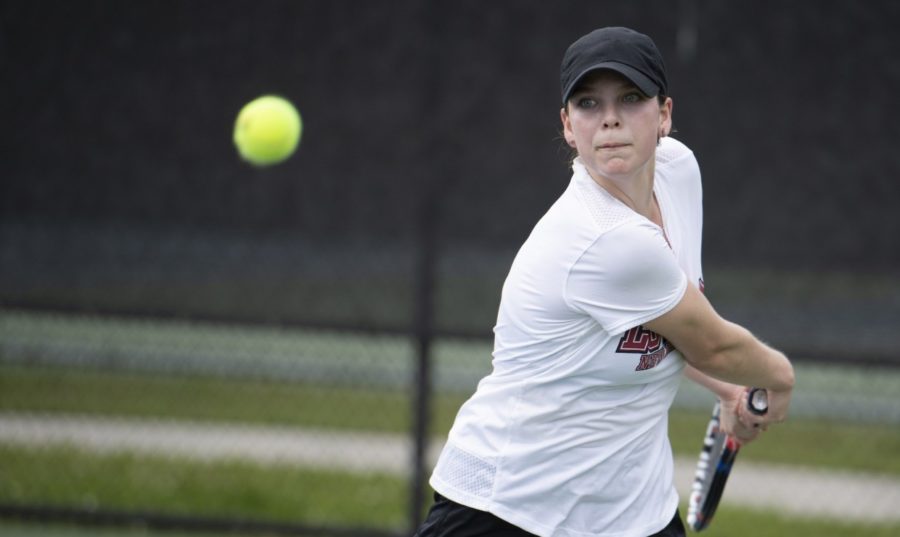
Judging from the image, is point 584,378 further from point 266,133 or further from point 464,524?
point 266,133

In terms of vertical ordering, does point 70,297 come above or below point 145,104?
below

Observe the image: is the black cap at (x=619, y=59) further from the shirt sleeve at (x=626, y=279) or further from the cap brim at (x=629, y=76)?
the shirt sleeve at (x=626, y=279)

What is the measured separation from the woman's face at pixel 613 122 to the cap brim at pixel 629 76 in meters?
0.02

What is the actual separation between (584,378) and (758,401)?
472 millimetres

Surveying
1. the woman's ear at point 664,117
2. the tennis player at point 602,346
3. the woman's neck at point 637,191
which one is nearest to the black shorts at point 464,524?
the tennis player at point 602,346

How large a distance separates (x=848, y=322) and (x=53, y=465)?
335cm

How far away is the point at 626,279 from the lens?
2.33 m

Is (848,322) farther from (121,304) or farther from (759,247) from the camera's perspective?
(121,304)

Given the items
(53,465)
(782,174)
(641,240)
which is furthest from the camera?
(53,465)

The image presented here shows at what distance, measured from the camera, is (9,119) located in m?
4.96

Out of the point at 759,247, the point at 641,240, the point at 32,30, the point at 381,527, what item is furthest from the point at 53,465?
the point at 641,240

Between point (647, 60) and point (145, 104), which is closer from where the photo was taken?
point (647, 60)

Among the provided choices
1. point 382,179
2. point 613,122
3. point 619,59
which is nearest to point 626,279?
point 613,122

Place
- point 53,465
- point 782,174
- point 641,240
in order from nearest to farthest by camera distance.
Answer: point 641,240
point 782,174
point 53,465
